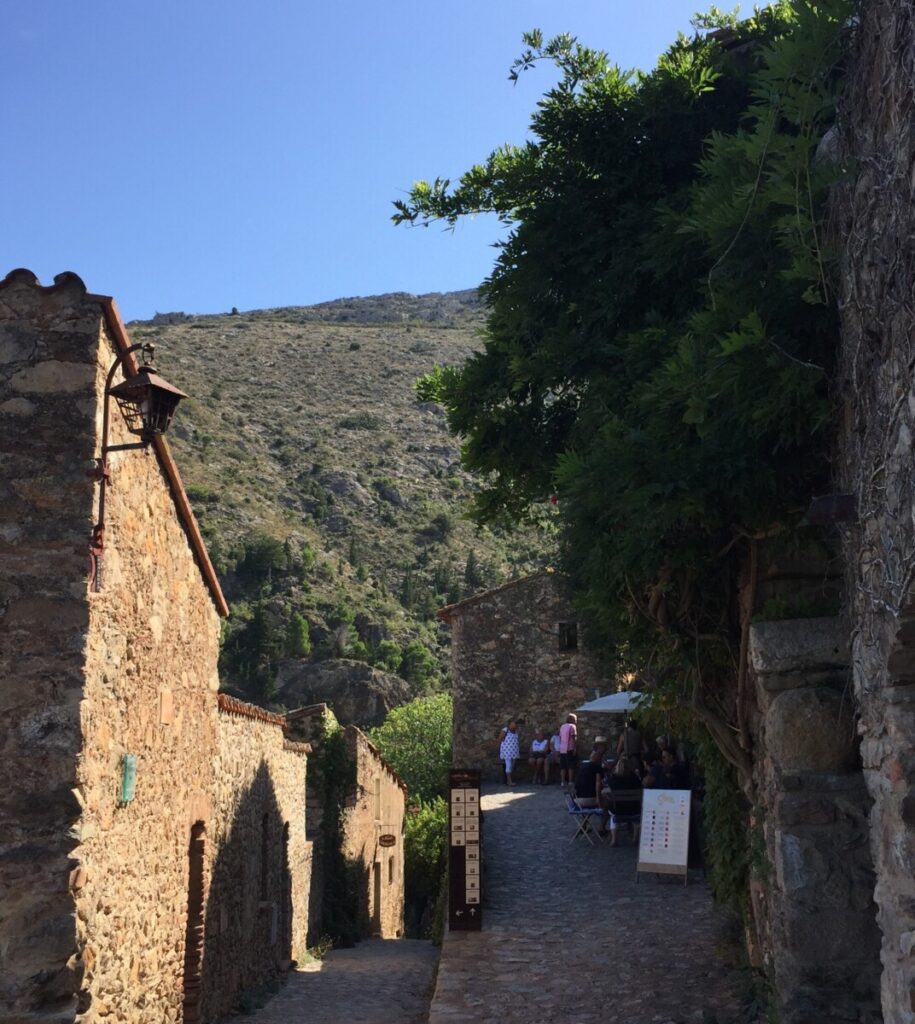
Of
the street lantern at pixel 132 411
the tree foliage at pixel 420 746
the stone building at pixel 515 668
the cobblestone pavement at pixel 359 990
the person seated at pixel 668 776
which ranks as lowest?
the cobblestone pavement at pixel 359 990

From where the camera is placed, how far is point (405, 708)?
34.0 meters

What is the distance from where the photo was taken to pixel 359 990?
11781mm

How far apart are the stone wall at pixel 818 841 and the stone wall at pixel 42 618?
12.0ft

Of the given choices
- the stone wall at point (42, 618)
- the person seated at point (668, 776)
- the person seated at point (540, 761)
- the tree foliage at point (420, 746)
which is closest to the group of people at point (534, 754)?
the person seated at point (540, 761)

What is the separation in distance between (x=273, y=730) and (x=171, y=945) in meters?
4.47

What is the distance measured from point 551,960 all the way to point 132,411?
5.80 meters

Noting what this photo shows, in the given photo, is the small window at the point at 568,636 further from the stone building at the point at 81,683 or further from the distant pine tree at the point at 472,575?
the distant pine tree at the point at 472,575

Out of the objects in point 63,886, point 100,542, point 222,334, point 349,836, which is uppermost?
point 222,334

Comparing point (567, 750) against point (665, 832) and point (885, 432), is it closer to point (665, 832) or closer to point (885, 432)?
point (665, 832)

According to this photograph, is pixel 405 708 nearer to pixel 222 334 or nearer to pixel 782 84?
pixel 782 84

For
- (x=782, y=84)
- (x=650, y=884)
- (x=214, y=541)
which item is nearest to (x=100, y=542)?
(x=782, y=84)

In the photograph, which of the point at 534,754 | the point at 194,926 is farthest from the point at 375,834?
the point at 194,926

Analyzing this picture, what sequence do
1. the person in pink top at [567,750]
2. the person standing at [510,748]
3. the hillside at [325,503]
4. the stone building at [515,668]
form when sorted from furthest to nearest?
the hillside at [325,503]
the stone building at [515,668]
the person standing at [510,748]
the person in pink top at [567,750]

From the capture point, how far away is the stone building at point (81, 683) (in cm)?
586
